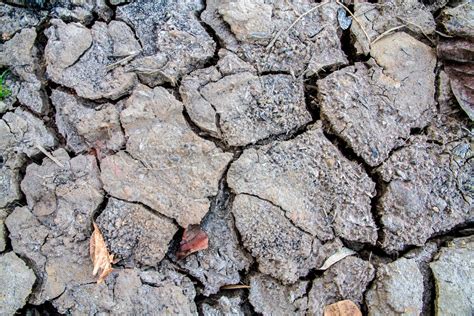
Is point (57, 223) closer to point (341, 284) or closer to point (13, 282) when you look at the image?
point (13, 282)

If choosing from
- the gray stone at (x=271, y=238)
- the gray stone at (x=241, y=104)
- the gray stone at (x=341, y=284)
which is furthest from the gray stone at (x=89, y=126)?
the gray stone at (x=341, y=284)

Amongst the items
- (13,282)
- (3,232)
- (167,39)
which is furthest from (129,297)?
(167,39)

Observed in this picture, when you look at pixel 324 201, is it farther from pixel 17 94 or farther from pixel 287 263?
pixel 17 94

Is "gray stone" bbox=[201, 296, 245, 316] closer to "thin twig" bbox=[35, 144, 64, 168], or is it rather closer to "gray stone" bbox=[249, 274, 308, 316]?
"gray stone" bbox=[249, 274, 308, 316]

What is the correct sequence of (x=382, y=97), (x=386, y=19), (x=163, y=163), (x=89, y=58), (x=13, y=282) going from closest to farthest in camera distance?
(x=13, y=282), (x=163, y=163), (x=89, y=58), (x=382, y=97), (x=386, y=19)

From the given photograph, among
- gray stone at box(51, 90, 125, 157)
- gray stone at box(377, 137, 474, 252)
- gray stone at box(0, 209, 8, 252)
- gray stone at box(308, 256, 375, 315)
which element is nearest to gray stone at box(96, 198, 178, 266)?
gray stone at box(51, 90, 125, 157)

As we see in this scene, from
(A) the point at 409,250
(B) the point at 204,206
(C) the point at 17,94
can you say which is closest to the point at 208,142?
(B) the point at 204,206
